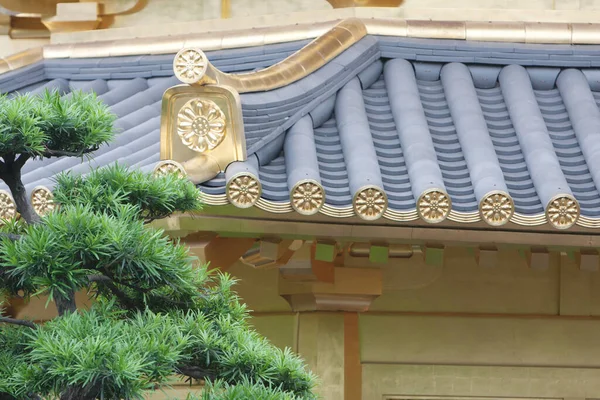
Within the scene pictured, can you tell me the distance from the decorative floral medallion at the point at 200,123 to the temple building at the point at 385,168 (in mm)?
10

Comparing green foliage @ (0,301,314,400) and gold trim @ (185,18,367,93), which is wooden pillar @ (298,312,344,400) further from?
green foliage @ (0,301,314,400)

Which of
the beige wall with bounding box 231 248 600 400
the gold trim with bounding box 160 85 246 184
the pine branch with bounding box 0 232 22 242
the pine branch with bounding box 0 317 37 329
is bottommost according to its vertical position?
the pine branch with bounding box 0 317 37 329

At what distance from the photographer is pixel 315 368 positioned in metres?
6.91

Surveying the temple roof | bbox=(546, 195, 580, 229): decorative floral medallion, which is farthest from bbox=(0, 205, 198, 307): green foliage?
bbox=(546, 195, 580, 229): decorative floral medallion

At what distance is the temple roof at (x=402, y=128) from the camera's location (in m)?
6.01

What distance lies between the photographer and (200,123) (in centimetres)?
612

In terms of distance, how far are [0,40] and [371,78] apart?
2928 mm

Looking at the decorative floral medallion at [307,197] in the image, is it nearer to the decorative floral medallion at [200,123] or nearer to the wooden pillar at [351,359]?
the decorative floral medallion at [200,123]

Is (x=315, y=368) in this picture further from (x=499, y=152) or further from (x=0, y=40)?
(x=0, y=40)

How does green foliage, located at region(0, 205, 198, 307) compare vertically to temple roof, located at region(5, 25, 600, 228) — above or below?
below

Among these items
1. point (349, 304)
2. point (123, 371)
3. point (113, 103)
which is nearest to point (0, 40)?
point (113, 103)

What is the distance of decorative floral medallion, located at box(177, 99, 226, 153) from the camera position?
607cm

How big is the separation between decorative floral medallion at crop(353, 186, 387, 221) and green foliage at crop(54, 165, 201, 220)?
158cm

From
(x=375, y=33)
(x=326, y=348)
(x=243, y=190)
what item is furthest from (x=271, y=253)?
(x=375, y=33)
